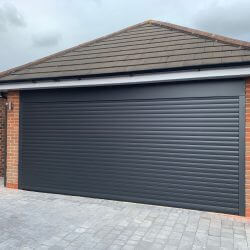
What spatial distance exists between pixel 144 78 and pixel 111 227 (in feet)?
9.80

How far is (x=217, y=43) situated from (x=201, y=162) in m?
2.68

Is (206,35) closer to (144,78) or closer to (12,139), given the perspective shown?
(144,78)

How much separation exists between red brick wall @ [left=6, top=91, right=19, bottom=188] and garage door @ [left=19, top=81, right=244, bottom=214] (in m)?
0.19

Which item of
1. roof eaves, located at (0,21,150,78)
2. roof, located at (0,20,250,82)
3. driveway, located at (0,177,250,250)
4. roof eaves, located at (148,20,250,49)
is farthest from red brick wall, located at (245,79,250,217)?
roof eaves, located at (0,21,150,78)

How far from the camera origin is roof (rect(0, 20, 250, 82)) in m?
5.45

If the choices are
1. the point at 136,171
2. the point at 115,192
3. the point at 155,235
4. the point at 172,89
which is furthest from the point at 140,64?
the point at 155,235

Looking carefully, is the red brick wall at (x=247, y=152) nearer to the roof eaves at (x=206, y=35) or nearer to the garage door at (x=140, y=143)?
the garage door at (x=140, y=143)

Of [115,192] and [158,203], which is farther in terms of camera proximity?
[115,192]

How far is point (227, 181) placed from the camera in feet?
17.7

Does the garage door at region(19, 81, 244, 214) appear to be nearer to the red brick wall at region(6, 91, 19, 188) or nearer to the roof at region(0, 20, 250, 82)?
the red brick wall at region(6, 91, 19, 188)

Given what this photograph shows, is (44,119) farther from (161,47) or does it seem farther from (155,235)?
(155,235)

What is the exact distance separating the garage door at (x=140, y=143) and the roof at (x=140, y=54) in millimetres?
517

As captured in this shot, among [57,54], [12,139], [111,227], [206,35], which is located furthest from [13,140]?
[206,35]

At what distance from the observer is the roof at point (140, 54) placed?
17.9 feet
